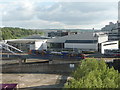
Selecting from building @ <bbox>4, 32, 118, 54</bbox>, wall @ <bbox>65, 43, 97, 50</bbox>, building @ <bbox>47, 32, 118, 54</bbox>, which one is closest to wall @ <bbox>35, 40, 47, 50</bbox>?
building @ <bbox>4, 32, 118, 54</bbox>

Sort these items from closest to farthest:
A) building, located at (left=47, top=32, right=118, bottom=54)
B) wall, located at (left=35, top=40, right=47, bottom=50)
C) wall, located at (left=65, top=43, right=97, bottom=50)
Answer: wall, located at (left=65, top=43, right=97, bottom=50), building, located at (left=47, top=32, right=118, bottom=54), wall, located at (left=35, top=40, right=47, bottom=50)

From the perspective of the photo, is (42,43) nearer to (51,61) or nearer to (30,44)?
(30,44)

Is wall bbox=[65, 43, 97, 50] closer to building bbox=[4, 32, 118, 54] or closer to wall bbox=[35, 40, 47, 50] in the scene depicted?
building bbox=[4, 32, 118, 54]

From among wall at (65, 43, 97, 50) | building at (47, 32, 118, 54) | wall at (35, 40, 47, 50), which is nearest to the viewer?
wall at (65, 43, 97, 50)

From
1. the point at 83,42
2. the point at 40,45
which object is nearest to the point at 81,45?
the point at 83,42

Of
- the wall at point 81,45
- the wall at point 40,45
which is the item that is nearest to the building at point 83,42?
the wall at point 81,45

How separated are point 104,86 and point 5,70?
112 ft

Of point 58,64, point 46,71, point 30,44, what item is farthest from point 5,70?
point 30,44

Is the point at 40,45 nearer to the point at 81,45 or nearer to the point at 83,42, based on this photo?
the point at 81,45

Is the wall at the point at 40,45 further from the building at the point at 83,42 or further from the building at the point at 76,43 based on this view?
the building at the point at 83,42

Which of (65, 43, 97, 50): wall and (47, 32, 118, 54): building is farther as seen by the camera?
(47, 32, 118, 54): building

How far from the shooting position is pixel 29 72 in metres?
50.3

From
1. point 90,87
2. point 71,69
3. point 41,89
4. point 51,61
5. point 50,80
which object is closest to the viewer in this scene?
point 90,87

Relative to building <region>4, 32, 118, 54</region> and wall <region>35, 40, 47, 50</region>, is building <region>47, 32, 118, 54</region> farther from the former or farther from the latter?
wall <region>35, 40, 47, 50</region>
